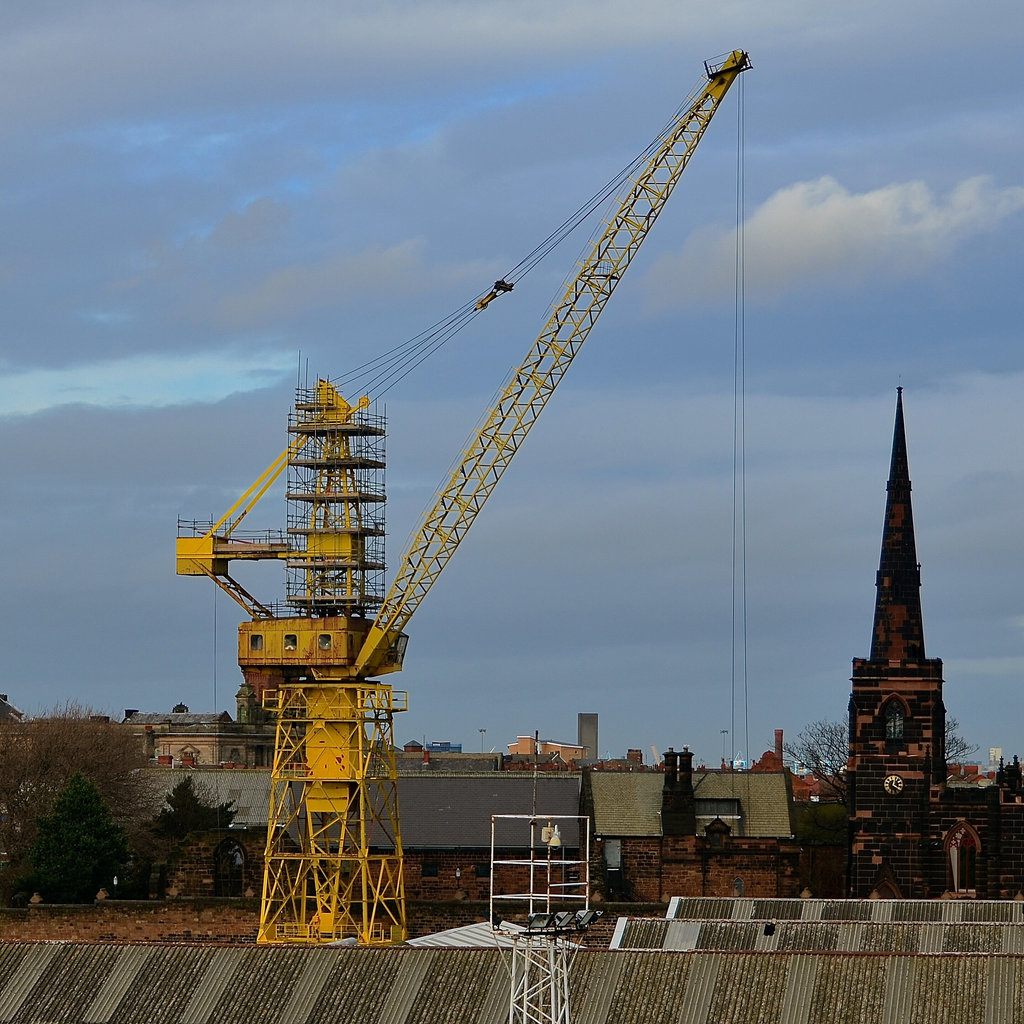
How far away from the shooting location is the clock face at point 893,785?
95.1 meters

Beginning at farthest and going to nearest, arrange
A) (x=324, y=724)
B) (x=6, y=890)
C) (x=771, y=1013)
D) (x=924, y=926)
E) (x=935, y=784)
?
1. (x=6, y=890)
2. (x=935, y=784)
3. (x=324, y=724)
4. (x=924, y=926)
5. (x=771, y=1013)

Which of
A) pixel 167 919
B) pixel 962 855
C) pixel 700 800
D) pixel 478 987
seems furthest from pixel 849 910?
pixel 167 919

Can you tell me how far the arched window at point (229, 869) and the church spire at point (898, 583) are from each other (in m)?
30.9

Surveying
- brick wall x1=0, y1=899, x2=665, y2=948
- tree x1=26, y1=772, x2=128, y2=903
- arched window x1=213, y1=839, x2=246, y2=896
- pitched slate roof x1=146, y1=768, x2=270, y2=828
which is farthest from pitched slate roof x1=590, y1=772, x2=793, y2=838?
tree x1=26, y1=772, x2=128, y2=903

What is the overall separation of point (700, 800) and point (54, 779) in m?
33.7

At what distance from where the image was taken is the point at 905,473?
98.8 metres

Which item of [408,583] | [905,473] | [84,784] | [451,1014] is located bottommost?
[451,1014]

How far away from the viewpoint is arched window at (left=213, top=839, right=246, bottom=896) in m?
101

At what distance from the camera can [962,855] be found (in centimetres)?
9400

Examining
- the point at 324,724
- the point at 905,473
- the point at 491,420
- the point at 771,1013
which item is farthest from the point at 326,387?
the point at 771,1013

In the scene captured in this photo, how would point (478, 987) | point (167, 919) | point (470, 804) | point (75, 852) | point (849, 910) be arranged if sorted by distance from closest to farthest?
point (478, 987) → point (849, 910) → point (167, 919) → point (75, 852) → point (470, 804)

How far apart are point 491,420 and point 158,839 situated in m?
32.0

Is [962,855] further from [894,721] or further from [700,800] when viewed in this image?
[700,800]

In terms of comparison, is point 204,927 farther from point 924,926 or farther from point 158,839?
point 924,926
